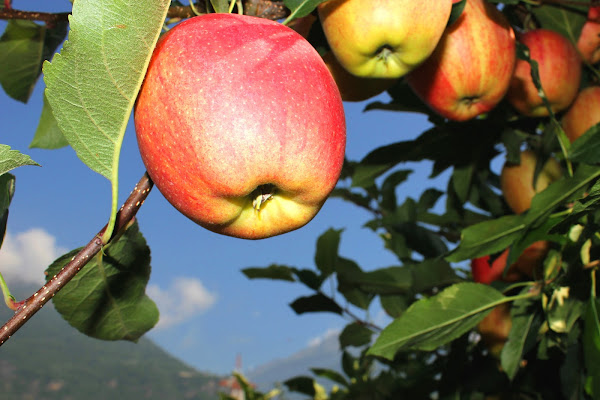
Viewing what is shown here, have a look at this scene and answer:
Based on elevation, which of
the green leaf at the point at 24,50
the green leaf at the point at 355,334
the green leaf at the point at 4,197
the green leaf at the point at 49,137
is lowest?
the green leaf at the point at 355,334

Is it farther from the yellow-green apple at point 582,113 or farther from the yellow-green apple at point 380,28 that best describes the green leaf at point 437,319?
the yellow-green apple at point 582,113

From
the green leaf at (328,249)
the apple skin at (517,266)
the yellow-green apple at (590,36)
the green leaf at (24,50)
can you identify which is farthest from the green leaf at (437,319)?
the green leaf at (24,50)

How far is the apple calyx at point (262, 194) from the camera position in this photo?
0.65 m

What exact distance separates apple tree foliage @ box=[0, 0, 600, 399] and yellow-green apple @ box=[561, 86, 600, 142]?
5 cm

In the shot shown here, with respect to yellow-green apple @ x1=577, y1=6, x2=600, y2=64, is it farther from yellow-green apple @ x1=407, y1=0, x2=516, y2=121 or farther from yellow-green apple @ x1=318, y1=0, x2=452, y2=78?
yellow-green apple @ x1=318, y1=0, x2=452, y2=78

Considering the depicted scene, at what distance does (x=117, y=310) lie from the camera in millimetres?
855

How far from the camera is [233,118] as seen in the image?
0.56 m

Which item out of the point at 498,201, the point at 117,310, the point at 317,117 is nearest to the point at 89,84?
the point at 317,117

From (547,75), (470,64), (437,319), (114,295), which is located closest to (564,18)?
(547,75)

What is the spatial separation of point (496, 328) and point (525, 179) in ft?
1.49

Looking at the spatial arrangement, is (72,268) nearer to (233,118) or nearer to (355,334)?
(233,118)

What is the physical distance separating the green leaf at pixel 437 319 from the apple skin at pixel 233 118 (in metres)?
0.46

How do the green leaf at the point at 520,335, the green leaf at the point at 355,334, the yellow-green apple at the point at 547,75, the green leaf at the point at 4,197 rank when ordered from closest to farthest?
the green leaf at the point at 4,197, the green leaf at the point at 520,335, the yellow-green apple at the point at 547,75, the green leaf at the point at 355,334

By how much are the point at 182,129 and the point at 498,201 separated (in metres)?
1.42
